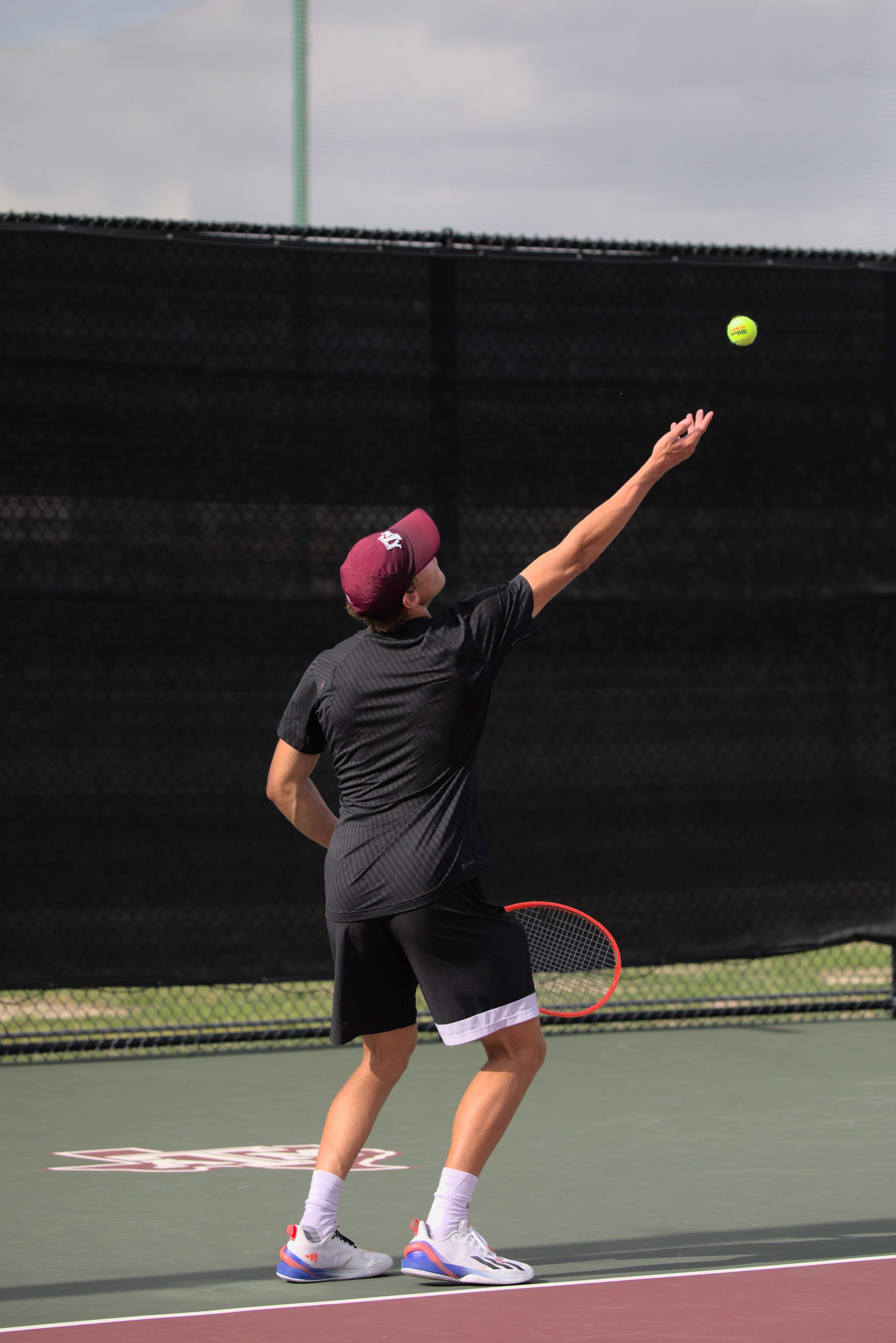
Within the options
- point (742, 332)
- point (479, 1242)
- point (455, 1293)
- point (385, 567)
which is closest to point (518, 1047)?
point (479, 1242)

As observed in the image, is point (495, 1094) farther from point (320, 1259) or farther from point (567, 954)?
point (567, 954)

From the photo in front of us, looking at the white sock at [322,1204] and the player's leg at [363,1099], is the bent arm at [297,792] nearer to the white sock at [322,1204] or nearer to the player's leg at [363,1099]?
the player's leg at [363,1099]

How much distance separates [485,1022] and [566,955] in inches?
48.8

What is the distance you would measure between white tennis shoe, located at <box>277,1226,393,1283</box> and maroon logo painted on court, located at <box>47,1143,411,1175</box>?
105 cm

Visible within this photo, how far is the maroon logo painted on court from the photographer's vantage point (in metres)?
5.22

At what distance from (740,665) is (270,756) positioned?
5.83 feet

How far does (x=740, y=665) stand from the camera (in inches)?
296

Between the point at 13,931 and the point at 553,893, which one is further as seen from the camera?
the point at 553,893

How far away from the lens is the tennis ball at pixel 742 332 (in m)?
6.24

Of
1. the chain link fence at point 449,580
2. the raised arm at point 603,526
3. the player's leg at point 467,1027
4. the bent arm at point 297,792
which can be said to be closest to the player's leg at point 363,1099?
the player's leg at point 467,1027

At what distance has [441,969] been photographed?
4.00 metres

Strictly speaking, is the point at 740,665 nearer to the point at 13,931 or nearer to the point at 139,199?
the point at 13,931

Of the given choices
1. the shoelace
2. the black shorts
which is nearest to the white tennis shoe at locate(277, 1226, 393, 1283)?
the shoelace

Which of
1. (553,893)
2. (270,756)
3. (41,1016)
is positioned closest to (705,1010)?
(553,893)
